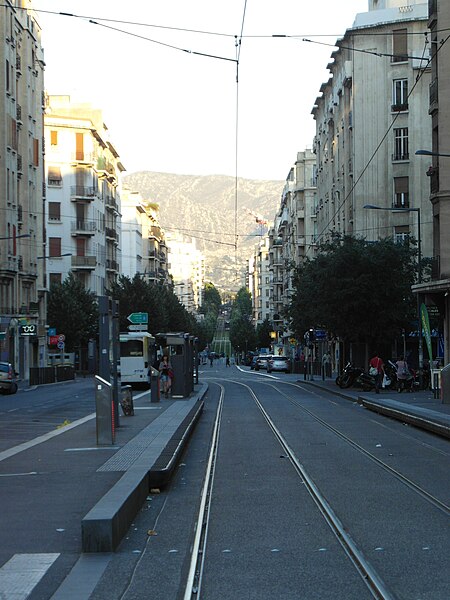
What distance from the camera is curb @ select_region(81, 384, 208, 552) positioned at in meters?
9.09

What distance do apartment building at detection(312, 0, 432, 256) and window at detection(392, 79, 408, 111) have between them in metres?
0.07

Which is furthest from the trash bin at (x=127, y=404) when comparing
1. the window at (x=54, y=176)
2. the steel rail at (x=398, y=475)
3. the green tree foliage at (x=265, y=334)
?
the green tree foliage at (x=265, y=334)

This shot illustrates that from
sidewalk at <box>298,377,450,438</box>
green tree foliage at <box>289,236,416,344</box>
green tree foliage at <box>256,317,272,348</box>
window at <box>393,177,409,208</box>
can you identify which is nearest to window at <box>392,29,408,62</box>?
window at <box>393,177,409,208</box>

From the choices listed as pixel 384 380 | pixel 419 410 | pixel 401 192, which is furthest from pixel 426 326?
pixel 401 192

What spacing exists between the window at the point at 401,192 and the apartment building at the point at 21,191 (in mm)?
23677

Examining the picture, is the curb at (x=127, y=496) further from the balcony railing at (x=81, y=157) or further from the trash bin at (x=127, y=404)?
the balcony railing at (x=81, y=157)

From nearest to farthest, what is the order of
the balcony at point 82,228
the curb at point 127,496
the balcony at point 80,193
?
the curb at point 127,496 → the balcony at point 82,228 → the balcony at point 80,193

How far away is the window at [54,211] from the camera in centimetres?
9919

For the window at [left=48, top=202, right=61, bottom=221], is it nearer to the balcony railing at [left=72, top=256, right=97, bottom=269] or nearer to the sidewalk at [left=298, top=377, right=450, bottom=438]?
the balcony railing at [left=72, top=256, right=97, bottom=269]

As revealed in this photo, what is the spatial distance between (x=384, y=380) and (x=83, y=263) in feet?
191

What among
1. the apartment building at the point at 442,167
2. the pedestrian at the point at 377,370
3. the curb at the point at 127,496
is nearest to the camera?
the curb at the point at 127,496

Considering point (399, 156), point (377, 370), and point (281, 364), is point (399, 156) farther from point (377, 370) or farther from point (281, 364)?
point (281, 364)

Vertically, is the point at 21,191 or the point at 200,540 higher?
the point at 21,191

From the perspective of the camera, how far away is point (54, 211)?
327ft
